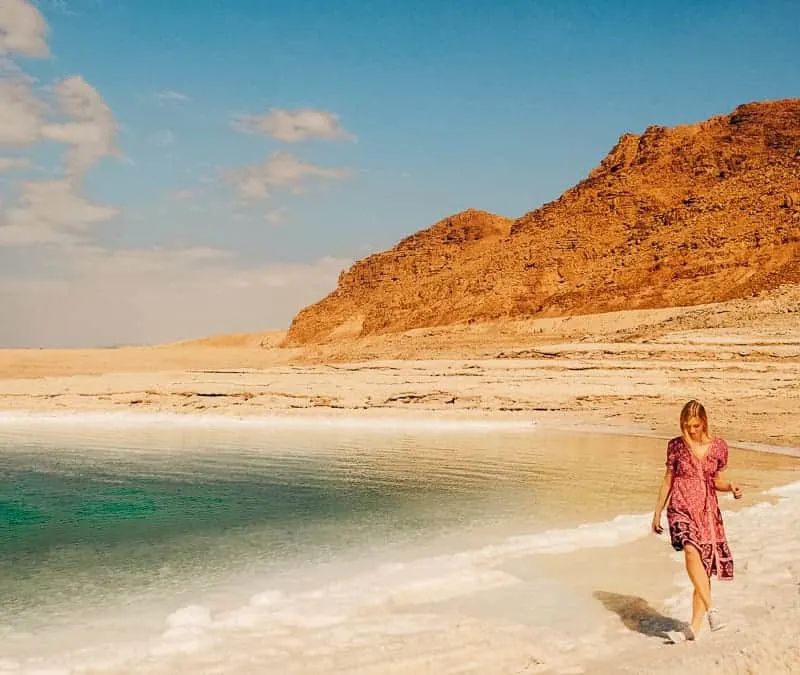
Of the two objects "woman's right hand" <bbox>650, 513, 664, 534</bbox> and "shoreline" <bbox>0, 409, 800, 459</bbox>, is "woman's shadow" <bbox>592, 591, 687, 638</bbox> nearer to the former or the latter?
"woman's right hand" <bbox>650, 513, 664, 534</bbox>

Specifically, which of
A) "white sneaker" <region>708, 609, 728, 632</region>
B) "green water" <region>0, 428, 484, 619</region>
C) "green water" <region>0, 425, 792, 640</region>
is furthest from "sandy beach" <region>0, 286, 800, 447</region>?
"white sneaker" <region>708, 609, 728, 632</region>

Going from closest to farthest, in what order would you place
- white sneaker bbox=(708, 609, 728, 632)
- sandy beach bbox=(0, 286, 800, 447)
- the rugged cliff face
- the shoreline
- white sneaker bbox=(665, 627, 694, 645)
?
white sneaker bbox=(665, 627, 694, 645)
white sneaker bbox=(708, 609, 728, 632)
the shoreline
sandy beach bbox=(0, 286, 800, 447)
the rugged cliff face

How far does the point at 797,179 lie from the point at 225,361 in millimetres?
37707

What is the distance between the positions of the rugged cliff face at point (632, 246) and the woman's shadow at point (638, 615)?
39911mm

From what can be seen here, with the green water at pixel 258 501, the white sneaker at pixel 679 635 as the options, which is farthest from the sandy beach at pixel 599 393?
the green water at pixel 258 501

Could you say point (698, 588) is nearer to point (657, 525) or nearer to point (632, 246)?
point (657, 525)

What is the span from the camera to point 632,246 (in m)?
55.7

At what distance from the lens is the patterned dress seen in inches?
205

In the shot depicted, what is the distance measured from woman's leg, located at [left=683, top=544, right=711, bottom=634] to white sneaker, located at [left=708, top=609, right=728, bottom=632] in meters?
0.05

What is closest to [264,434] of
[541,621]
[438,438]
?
[438,438]

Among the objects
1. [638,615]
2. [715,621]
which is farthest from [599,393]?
[715,621]

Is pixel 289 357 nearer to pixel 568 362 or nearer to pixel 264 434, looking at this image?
pixel 568 362

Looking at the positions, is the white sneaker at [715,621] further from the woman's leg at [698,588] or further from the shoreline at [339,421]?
the shoreline at [339,421]

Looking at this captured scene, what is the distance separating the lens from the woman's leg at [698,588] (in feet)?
16.5
